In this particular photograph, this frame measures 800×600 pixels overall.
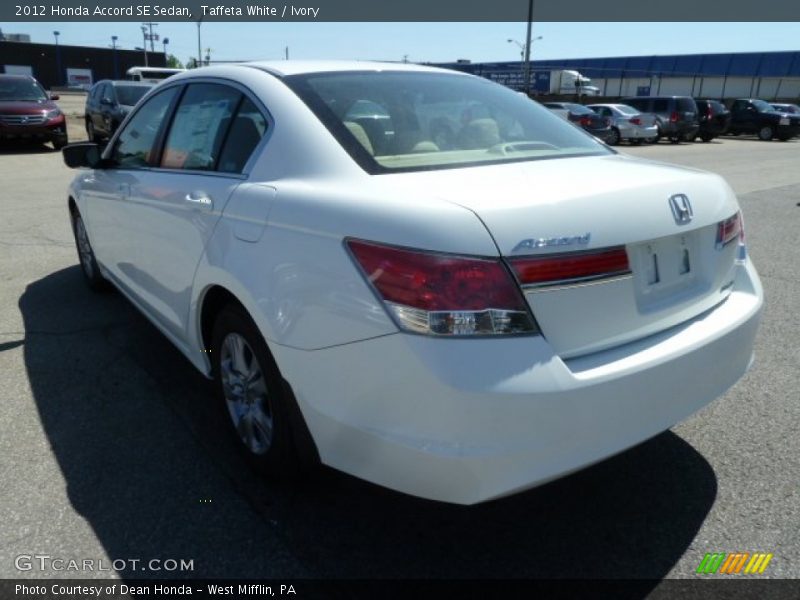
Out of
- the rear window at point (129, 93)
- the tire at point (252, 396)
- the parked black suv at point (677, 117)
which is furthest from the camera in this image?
the parked black suv at point (677, 117)

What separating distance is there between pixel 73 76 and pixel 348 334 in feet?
306

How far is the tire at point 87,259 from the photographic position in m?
→ 5.21

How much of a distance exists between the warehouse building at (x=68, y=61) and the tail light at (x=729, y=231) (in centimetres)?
8368

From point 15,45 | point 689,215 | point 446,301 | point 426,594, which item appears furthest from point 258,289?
point 15,45

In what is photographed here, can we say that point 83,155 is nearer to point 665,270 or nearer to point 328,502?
point 328,502

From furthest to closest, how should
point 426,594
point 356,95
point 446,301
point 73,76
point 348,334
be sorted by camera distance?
point 73,76 → point 356,95 → point 426,594 → point 348,334 → point 446,301

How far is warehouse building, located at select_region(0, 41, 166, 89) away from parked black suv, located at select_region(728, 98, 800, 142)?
70461 millimetres

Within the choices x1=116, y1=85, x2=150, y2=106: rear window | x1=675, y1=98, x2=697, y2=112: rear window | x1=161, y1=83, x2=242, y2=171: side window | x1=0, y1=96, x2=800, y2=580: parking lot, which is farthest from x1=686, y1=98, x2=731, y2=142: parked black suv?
x1=161, y1=83, x2=242, y2=171: side window

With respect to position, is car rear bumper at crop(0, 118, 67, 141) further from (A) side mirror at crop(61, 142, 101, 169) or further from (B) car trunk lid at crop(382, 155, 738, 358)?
(B) car trunk lid at crop(382, 155, 738, 358)

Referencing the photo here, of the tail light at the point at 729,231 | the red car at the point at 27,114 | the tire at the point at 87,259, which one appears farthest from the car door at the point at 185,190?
the red car at the point at 27,114

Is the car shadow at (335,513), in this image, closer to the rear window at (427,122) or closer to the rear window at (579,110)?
the rear window at (427,122)

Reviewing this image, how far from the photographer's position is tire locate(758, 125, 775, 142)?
31031mm

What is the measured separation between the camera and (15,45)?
246ft

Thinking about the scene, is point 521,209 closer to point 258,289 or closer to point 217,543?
point 258,289
